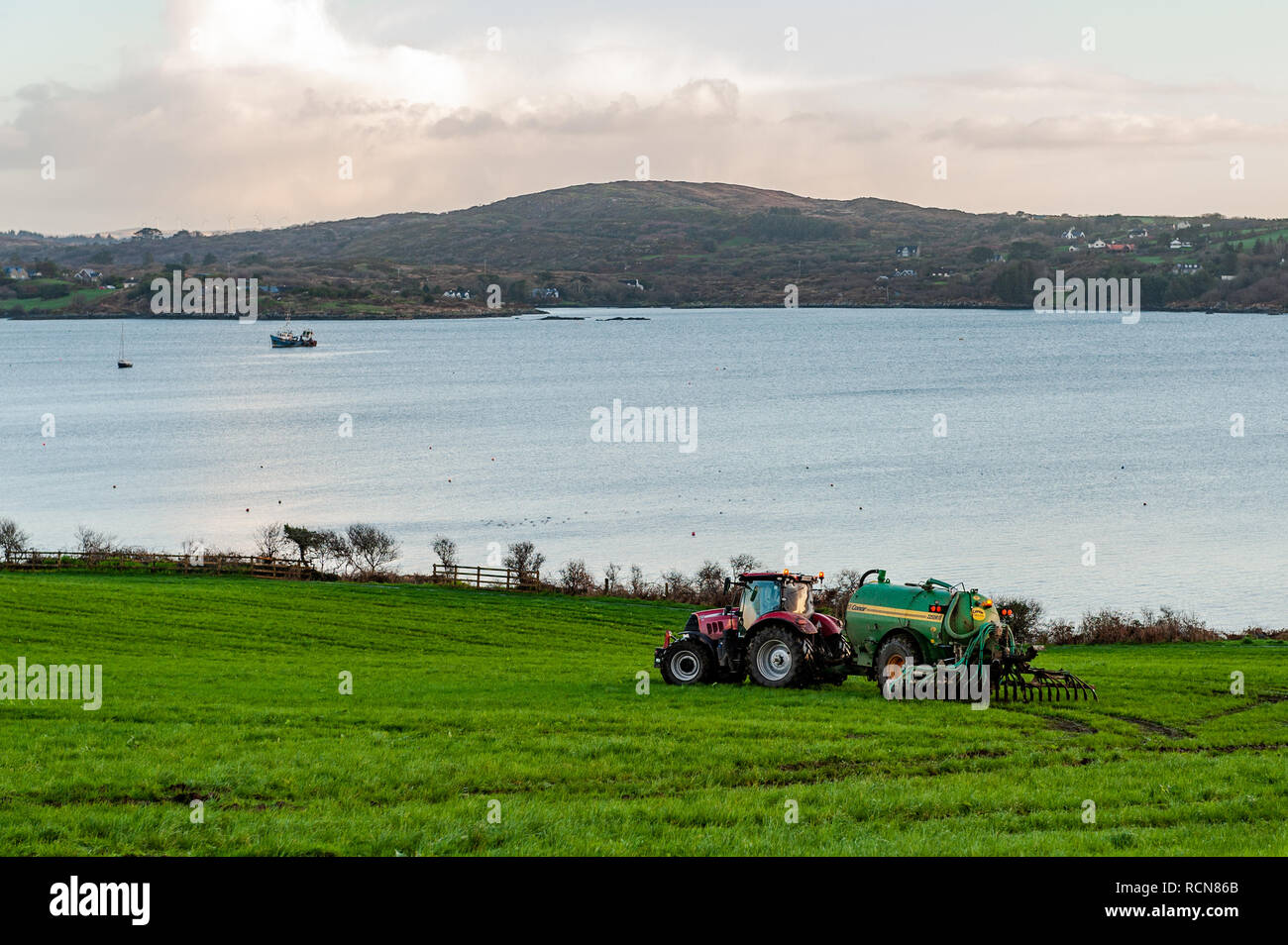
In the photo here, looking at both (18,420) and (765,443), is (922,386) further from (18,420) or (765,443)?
(18,420)

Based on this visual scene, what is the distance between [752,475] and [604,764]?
2959 inches

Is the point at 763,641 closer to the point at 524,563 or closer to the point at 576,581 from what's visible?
the point at 576,581

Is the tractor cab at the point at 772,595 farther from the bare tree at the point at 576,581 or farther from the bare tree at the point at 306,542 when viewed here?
the bare tree at the point at 306,542

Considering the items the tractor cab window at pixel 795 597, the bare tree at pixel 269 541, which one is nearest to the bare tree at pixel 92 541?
the bare tree at pixel 269 541

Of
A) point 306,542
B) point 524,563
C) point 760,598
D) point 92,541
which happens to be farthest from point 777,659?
point 92,541

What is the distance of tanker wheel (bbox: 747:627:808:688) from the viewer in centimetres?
2333

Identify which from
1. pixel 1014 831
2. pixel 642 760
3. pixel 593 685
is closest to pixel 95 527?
pixel 593 685

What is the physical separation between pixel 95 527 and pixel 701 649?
6024 centimetres

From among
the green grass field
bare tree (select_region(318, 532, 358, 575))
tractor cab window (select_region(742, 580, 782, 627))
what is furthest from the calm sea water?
the green grass field

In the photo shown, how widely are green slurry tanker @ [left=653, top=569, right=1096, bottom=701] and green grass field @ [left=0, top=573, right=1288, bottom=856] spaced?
697 mm

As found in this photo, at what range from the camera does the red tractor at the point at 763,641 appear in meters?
23.4

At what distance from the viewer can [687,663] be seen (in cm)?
2470

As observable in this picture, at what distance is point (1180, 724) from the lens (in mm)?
20328

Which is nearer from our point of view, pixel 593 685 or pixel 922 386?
pixel 593 685
